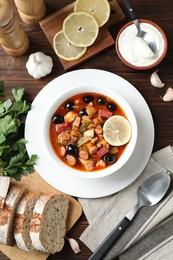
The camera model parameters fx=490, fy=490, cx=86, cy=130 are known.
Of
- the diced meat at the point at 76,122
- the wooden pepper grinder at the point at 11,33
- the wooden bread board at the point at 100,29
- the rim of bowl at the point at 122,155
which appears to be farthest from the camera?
the wooden bread board at the point at 100,29

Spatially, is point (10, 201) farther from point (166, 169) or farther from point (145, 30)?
point (145, 30)

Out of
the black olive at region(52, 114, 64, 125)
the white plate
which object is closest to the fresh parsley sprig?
the white plate

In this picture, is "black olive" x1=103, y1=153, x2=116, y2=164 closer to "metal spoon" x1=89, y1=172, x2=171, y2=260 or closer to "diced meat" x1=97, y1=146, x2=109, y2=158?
"diced meat" x1=97, y1=146, x2=109, y2=158

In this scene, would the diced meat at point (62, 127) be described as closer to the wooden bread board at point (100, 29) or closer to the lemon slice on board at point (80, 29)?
the wooden bread board at point (100, 29)

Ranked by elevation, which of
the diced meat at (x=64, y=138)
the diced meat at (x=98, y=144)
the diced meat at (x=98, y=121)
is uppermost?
the diced meat at (x=64, y=138)

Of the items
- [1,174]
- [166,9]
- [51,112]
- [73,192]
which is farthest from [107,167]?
[166,9]

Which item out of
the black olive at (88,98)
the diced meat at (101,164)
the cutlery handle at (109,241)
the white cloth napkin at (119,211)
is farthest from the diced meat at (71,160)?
the cutlery handle at (109,241)
